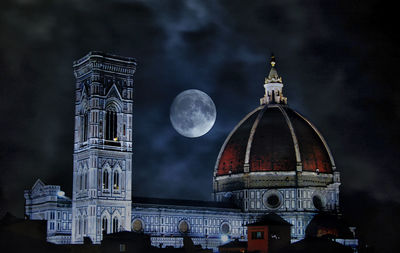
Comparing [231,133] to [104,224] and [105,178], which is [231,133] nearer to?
[105,178]

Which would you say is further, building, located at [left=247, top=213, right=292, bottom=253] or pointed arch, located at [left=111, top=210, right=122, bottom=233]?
pointed arch, located at [left=111, top=210, right=122, bottom=233]

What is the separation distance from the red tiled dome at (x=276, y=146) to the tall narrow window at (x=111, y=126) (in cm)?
2734

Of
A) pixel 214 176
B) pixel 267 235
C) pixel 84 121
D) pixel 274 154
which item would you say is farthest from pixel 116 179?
pixel 214 176

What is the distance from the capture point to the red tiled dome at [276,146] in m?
112

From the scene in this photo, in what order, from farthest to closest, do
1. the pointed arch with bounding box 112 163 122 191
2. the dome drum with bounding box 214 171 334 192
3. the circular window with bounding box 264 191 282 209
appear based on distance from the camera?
1. the dome drum with bounding box 214 171 334 192
2. the circular window with bounding box 264 191 282 209
3. the pointed arch with bounding box 112 163 122 191

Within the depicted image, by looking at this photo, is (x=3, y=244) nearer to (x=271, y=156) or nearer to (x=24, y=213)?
(x=24, y=213)

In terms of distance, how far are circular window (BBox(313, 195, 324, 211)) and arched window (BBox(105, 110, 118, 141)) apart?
3447cm

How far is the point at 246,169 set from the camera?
111812 millimetres

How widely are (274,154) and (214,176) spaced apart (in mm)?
11690

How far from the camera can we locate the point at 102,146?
8938 cm

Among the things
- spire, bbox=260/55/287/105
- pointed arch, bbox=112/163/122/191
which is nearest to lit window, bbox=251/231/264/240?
pointed arch, bbox=112/163/122/191

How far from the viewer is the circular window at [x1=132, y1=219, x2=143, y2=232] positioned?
308 feet

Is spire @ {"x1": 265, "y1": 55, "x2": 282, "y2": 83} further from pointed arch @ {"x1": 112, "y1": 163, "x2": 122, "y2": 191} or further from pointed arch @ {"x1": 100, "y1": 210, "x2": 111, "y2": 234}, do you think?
pointed arch @ {"x1": 100, "y1": 210, "x2": 111, "y2": 234}

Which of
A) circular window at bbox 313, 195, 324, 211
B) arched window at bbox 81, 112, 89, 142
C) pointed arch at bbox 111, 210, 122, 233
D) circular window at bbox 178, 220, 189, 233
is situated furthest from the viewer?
circular window at bbox 313, 195, 324, 211
